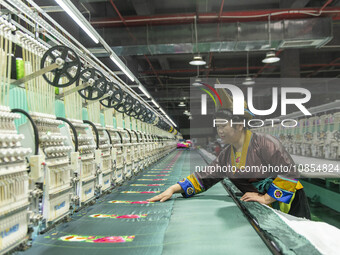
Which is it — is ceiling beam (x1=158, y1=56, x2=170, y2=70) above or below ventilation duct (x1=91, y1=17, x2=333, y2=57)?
above

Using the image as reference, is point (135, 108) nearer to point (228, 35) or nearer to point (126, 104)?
point (126, 104)

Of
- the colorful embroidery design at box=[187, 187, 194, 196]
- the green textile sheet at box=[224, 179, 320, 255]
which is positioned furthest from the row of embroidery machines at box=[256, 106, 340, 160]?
the green textile sheet at box=[224, 179, 320, 255]

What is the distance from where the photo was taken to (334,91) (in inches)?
610

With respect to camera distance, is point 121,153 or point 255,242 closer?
point 255,242

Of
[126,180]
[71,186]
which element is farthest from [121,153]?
[71,186]

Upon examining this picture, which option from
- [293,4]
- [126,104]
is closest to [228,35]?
[293,4]

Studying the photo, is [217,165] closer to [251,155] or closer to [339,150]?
[251,155]

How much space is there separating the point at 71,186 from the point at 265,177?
176cm

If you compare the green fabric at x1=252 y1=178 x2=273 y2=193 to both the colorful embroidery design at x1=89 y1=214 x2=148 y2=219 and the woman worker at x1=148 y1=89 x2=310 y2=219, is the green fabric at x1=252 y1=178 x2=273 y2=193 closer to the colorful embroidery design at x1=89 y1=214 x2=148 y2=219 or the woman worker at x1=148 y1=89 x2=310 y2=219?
the woman worker at x1=148 y1=89 x2=310 y2=219

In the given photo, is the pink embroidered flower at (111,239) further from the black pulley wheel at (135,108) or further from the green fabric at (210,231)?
the black pulley wheel at (135,108)

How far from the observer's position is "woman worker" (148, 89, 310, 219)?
2365 millimetres

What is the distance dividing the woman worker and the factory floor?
0.57 ft

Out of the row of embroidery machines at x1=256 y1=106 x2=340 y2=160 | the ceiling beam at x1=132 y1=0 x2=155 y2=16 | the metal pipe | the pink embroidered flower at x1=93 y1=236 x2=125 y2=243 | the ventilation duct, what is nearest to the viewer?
the pink embroidered flower at x1=93 y1=236 x2=125 y2=243

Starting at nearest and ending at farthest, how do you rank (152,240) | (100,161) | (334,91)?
(152,240) < (100,161) < (334,91)
